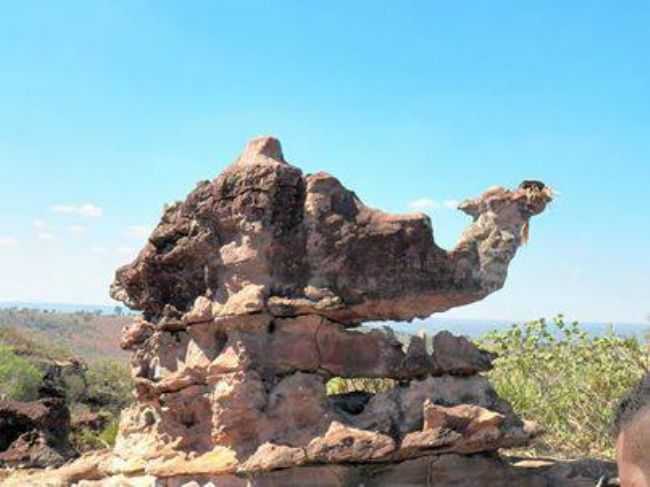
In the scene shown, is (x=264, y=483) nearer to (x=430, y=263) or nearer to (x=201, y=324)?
(x=201, y=324)

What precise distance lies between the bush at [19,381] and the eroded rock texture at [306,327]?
18.5 metres

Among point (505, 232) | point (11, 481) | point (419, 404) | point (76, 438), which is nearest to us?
point (419, 404)

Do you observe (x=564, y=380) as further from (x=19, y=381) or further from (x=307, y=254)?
(x=19, y=381)

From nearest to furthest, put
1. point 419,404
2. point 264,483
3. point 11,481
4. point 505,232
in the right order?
point 264,483, point 419,404, point 505,232, point 11,481

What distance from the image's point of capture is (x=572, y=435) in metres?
15.5

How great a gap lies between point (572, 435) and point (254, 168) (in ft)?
30.1

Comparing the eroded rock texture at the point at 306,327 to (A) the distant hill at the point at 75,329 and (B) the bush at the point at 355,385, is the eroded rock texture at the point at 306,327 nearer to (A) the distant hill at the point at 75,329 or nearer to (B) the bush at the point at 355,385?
(B) the bush at the point at 355,385

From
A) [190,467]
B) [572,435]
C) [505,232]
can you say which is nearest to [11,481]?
[190,467]

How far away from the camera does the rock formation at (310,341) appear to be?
28.5 feet

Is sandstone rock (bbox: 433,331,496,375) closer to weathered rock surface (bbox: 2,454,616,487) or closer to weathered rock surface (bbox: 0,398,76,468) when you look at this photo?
weathered rock surface (bbox: 2,454,616,487)

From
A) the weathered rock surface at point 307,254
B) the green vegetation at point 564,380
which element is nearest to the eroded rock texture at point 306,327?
the weathered rock surface at point 307,254

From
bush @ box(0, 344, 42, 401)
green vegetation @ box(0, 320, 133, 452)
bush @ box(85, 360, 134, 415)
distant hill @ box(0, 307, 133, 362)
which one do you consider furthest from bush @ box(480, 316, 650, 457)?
distant hill @ box(0, 307, 133, 362)

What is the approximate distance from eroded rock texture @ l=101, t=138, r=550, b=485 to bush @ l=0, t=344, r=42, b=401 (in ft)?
60.8

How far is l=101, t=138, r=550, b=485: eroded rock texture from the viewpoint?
28.6ft
